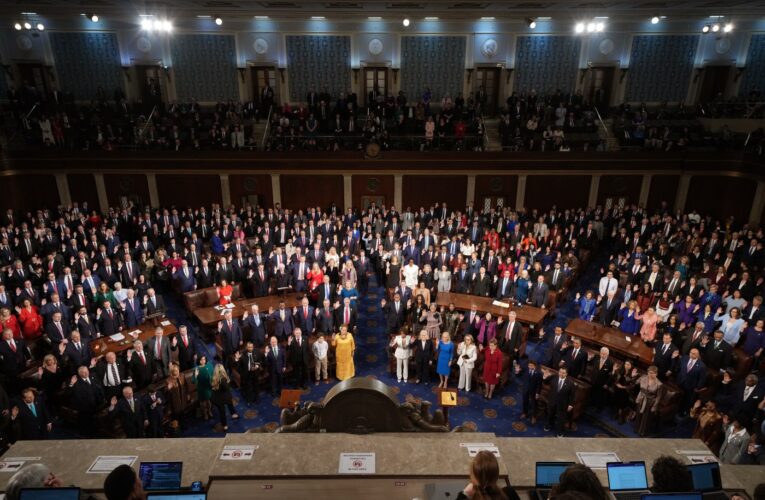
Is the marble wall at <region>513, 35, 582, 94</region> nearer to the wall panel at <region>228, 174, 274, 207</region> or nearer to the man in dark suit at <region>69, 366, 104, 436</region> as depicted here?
the wall panel at <region>228, 174, 274, 207</region>

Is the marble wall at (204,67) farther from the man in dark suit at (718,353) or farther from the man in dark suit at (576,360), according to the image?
the man in dark suit at (718,353)

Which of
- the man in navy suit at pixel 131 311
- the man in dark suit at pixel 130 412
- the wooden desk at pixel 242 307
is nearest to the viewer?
the man in dark suit at pixel 130 412

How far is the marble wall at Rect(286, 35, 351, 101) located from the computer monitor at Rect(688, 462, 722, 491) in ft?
69.9

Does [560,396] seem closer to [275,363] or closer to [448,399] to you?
[448,399]

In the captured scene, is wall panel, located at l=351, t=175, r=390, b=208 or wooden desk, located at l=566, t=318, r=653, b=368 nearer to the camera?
wooden desk, located at l=566, t=318, r=653, b=368

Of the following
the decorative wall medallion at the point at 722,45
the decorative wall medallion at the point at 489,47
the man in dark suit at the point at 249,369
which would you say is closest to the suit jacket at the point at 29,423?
the man in dark suit at the point at 249,369

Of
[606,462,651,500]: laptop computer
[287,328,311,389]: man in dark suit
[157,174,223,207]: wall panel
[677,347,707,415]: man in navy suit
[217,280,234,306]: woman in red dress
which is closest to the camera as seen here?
[606,462,651,500]: laptop computer

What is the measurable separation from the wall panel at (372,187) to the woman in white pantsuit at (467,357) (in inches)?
449

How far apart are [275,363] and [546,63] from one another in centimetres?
1928

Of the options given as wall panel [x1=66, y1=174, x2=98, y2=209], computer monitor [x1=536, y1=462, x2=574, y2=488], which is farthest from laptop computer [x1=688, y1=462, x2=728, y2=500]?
wall panel [x1=66, y1=174, x2=98, y2=209]

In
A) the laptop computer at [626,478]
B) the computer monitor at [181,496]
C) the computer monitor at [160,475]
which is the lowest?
the computer monitor at [160,475]

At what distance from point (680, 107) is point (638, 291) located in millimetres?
14904

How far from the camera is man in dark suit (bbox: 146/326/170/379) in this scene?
29.8ft

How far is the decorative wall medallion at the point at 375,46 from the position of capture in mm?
21969
